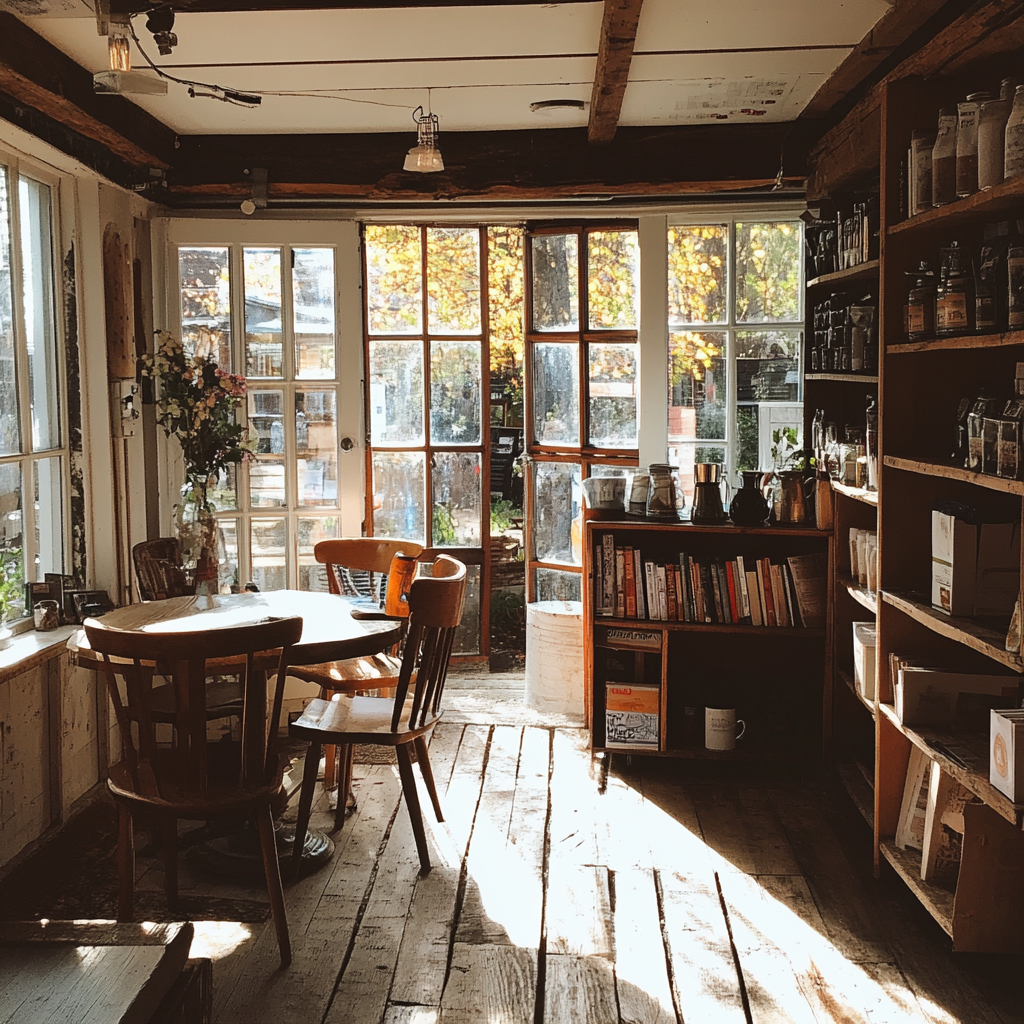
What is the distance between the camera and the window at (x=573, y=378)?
4.79 metres

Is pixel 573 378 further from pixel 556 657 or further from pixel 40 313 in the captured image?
pixel 40 313

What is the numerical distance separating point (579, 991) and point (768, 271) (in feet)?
10.3

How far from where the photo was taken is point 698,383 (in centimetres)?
473

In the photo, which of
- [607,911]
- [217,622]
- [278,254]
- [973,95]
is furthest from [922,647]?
[278,254]

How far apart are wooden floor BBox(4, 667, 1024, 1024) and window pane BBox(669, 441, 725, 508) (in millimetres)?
1299

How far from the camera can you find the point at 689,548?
4434mm

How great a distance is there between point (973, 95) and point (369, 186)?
2.55m

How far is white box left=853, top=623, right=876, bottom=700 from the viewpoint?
342cm

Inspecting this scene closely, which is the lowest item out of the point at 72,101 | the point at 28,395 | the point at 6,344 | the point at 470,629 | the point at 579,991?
the point at 579,991

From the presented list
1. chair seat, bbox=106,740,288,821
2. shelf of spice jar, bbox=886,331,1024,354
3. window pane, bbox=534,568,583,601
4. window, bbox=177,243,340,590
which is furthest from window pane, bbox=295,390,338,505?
shelf of spice jar, bbox=886,331,1024,354

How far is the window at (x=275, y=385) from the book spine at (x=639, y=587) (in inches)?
56.9

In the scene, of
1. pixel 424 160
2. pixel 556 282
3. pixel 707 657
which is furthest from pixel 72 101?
pixel 707 657

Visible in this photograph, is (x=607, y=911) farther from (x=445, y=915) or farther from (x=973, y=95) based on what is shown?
(x=973, y=95)

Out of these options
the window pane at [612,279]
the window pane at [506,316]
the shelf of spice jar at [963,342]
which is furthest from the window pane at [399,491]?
the shelf of spice jar at [963,342]
